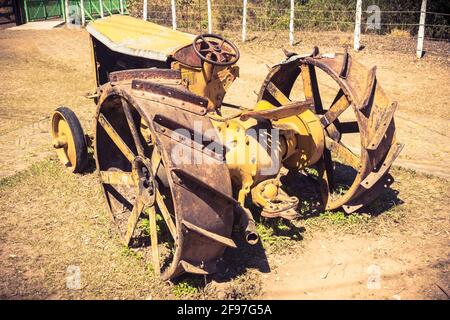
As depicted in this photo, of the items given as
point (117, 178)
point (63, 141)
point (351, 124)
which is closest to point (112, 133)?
point (117, 178)

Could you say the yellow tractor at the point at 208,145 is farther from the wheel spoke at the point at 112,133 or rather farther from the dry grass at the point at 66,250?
the dry grass at the point at 66,250

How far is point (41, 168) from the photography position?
6297 mm

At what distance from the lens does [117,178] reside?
4484 millimetres

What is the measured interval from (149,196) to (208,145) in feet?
2.47

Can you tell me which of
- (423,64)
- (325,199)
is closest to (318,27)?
(423,64)

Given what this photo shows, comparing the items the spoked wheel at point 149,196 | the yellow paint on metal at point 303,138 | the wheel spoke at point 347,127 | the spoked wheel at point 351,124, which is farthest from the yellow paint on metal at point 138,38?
the wheel spoke at point 347,127

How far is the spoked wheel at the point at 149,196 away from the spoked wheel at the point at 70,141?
1100 millimetres

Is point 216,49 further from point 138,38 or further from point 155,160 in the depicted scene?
point 155,160

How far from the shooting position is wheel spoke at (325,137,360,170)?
4.83 metres

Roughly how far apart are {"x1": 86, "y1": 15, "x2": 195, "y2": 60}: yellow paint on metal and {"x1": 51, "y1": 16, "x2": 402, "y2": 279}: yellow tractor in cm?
2

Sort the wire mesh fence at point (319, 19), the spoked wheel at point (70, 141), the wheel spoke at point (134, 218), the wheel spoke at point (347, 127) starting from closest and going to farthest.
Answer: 1. the wheel spoke at point (134, 218)
2. the wheel spoke at point (347, 127)
3. the spoked wheel at point (70, 141)
4. the wire mesh fence at point (319, 19)

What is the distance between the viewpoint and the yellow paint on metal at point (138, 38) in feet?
18.0
